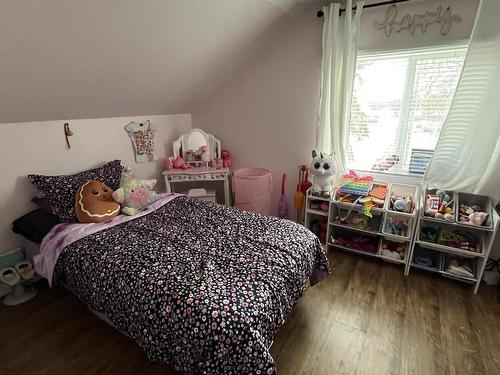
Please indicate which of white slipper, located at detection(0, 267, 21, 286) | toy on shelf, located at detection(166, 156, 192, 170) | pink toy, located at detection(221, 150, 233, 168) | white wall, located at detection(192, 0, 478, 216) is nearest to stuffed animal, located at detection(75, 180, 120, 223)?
white slipper, located at detection(0, 267, 21, 286)

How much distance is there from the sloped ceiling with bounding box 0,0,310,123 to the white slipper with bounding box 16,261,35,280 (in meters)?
1.04

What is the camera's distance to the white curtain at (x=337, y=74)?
7.18 feet

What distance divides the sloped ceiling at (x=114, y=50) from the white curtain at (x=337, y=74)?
0.39 meters

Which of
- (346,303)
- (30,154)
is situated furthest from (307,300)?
(30,154)

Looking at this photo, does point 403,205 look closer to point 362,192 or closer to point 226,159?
point 362,192

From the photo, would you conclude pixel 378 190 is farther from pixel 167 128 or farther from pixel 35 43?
pixel 35 43

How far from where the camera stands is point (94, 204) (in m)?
2.02

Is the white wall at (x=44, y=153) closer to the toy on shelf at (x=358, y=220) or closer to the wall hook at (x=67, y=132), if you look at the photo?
the wall hook at (x=67, y=132)

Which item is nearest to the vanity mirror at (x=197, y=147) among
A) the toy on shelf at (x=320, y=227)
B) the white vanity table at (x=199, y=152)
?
the white vanity table at (x=199, y=152)

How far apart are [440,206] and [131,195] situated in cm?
249

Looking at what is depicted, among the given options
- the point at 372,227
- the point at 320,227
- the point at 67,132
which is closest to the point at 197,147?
the point at 67,132

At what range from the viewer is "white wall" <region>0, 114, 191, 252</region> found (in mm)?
1952

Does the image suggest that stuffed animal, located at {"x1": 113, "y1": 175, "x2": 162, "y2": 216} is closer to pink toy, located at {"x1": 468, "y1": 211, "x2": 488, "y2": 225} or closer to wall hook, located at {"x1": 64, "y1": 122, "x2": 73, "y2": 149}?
wall hook, located at {"x1": 64, "y1": 122, "x2": 73, "y2": 149}

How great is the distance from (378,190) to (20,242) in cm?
304
